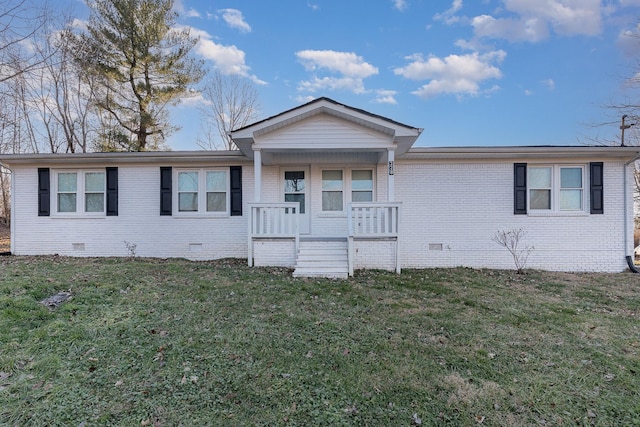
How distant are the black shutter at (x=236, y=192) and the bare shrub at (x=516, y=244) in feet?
24.0

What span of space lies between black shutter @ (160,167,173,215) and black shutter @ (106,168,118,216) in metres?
1.37

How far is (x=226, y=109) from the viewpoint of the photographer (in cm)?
1967

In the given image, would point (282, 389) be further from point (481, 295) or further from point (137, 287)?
point (481, 295)

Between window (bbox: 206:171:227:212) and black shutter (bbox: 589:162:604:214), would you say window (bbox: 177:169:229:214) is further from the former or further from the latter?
black shutter (bbox: 589:162:604:214)

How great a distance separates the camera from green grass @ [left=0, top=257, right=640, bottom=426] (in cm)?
248

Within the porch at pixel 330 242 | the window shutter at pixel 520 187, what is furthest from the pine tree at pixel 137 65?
the window shutter at pixel 520 187

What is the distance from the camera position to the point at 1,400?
8.33 ft

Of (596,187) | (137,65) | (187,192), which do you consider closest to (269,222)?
(187,192)

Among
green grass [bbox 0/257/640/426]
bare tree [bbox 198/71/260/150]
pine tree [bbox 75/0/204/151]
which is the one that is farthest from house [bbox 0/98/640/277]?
bare tree [bbox 198/71/260/150]

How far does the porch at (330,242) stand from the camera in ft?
24.4

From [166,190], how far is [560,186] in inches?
444

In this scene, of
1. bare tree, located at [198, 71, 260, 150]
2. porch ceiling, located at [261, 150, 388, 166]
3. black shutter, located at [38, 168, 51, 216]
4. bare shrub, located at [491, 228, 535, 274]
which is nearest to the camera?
bare shrub, located at [491, 228, 535, 274]

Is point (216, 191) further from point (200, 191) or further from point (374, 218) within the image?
point (374, 218)

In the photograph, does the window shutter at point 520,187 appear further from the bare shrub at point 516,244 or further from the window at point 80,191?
the window at point 80,191
